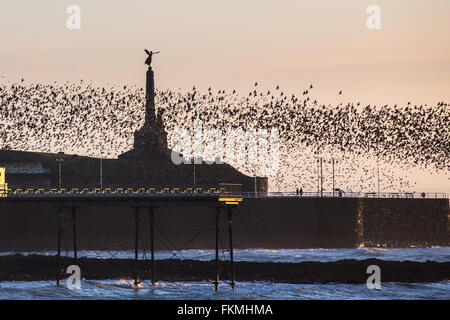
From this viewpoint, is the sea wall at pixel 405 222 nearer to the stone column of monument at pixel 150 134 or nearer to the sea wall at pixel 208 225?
the sea wall at pixel 208 225

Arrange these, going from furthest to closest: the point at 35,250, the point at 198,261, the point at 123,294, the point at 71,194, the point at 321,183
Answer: the point at 321,183, the point at 35,250, the point at 198,261, the point at 71,194, the point at 123,294

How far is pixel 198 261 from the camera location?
113000 millimetres

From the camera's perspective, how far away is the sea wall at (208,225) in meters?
125

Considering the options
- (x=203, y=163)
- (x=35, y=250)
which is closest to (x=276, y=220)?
(x=203, y=163)

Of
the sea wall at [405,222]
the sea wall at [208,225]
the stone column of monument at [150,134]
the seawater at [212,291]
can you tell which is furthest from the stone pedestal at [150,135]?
the seawater at [212,291]

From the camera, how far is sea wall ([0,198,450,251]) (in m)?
125

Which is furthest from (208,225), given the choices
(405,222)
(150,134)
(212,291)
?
(212,291)

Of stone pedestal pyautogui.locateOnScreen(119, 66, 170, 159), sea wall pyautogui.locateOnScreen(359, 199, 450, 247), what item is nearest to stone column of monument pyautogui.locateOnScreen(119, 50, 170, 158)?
stone pedestal pyautogui.locateOnScreen(119, 66, 170, 159)

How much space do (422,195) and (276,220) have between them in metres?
27.7

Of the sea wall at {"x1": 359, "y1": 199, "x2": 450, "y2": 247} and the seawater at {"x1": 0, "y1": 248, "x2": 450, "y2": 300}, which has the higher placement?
the sea wall at {"x1": 359, "y1": 199, "x2": 450, "y2": 247}

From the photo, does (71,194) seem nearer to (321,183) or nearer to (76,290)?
(76,290)

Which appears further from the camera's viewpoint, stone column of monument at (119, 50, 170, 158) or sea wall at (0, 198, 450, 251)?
stone column of monument at (119, 50, 170, 158)

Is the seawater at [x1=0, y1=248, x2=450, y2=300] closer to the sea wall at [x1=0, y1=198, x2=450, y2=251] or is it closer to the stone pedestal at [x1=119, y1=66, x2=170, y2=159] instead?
the sea wall at [x1=0, y1=198, x2=450, y2=251]

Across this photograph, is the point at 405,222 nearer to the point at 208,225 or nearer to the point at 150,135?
the point at 208,225
